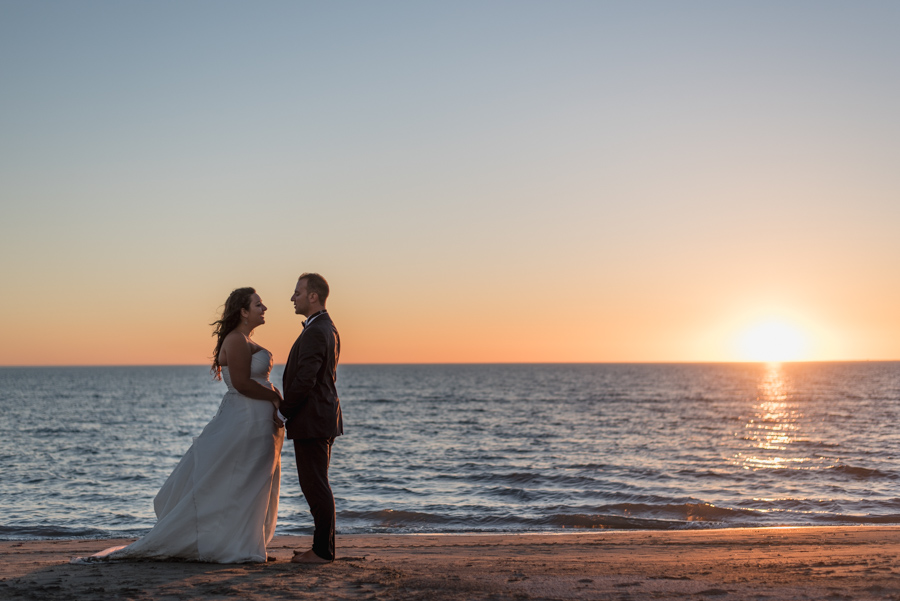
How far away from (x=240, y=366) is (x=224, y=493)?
Result: 1.04m

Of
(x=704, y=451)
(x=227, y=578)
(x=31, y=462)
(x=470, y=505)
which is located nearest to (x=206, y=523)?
(x=227, y=578)

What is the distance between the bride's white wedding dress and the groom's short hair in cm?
67

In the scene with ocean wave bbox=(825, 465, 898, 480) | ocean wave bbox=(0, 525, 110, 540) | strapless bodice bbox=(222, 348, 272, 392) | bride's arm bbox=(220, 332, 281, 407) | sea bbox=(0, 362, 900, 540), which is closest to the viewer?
bride's arm bbox=(220, 332, 281, 407)

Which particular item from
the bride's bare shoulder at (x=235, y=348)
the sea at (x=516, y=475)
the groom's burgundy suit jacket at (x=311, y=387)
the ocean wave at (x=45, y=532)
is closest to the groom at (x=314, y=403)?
the groom's burgundy suit jacket at (x=311, y=387)

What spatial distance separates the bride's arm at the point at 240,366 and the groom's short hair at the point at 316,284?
0.69 metres

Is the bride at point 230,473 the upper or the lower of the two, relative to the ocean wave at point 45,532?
upper

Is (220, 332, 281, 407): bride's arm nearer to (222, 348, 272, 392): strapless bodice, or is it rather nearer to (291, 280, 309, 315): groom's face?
(222, 348, 272, 392): strapless bodice

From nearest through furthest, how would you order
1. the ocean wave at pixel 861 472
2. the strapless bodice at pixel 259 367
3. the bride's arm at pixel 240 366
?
the bride's arm at pixel 240 366, the strapless bodice at pixel 259 367, the ocean wave at pixel 861 472

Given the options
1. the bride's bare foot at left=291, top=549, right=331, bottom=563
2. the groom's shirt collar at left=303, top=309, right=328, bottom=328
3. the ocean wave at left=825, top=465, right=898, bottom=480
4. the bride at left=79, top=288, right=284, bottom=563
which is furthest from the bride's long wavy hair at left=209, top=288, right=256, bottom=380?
the ocean wave at left=825, top=465, right=898, bottom=480

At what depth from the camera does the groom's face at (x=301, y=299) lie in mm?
5793

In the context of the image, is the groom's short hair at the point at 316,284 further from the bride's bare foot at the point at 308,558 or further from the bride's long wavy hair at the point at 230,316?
the bride's bare foot at the point at 308,558

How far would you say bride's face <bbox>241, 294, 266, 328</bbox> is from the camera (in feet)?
19.3

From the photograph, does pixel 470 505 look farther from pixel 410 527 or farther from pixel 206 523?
pixel 206 523

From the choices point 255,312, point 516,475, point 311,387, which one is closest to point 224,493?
point 311,387
